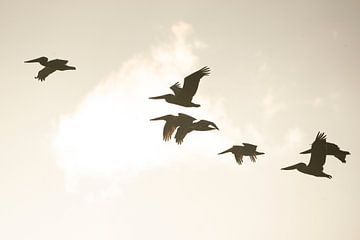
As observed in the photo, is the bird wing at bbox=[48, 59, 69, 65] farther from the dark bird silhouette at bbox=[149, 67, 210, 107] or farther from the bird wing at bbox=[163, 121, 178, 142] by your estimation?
the bird wing at bbox=[163, 121, 178, 142]

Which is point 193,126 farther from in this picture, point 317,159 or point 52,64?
point 52,64

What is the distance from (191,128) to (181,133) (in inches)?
11.5

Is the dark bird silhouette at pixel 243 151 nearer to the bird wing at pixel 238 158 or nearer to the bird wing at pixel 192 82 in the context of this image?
the bird wing at pixel 238 158

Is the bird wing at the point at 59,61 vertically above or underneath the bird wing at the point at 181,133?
above

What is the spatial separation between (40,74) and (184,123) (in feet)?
12.5

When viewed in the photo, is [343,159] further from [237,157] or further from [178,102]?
[178,102]

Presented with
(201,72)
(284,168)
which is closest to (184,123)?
(201,72)

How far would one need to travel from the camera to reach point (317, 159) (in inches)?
349

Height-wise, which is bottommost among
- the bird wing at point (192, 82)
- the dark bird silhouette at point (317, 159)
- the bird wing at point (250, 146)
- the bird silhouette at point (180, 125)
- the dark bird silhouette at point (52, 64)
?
the dark bird silhouette at point (317, 159)

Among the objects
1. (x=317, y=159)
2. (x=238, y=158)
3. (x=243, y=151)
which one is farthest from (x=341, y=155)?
(x=238, y=158)

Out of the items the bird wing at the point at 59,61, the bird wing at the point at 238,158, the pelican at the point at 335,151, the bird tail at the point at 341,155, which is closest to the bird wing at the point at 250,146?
the bird wing at the point at 238,158

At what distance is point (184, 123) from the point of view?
31.2 feet

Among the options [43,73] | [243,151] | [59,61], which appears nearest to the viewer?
[59,61]

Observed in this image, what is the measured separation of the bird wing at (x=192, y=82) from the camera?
8.48m
